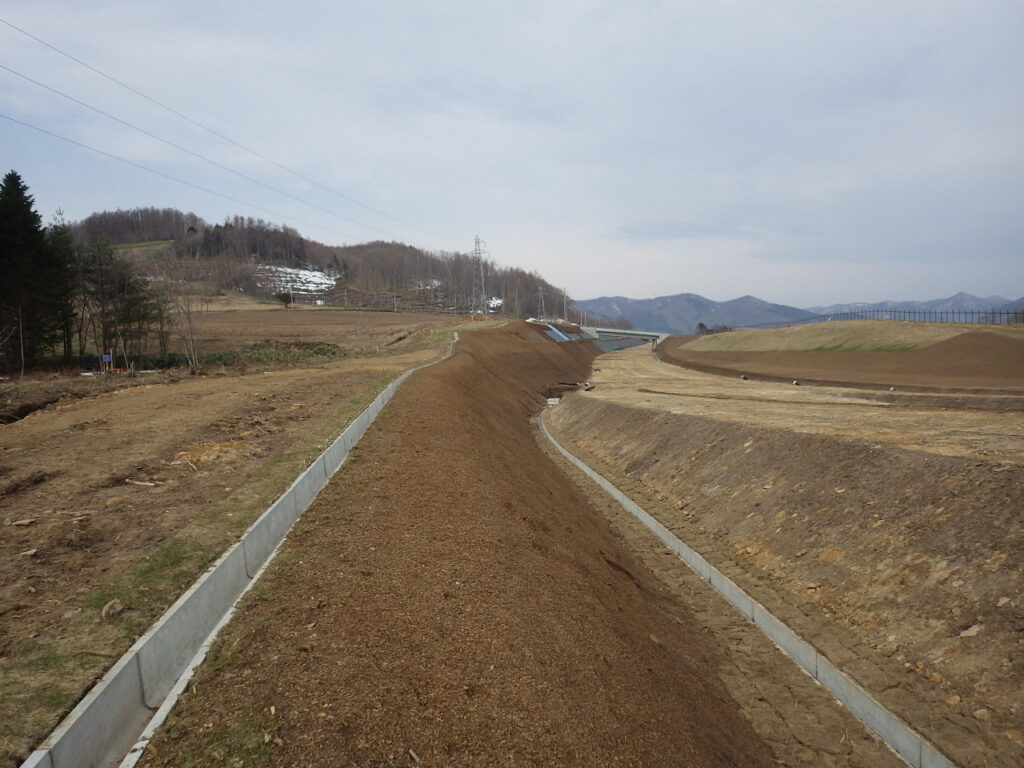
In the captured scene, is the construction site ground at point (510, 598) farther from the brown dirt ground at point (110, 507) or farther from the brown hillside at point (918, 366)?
the brown hillside at point (918, 366)

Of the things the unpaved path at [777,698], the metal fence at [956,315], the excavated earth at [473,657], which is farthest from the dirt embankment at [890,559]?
the metal fence at [956,315]

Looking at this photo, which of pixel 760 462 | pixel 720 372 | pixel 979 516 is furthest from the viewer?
pixel 720 372

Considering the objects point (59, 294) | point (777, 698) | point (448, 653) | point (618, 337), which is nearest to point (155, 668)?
point (448, 653)

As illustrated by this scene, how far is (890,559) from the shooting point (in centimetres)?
1088

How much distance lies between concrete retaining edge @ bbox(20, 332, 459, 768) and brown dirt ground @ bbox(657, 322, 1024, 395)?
37549 mm

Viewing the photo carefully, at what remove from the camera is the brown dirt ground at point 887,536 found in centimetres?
827

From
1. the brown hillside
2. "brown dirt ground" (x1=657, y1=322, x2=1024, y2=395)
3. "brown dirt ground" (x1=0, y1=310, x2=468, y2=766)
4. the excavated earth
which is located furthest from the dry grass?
"brown dirt ground" (x1=0, y1=310, x2=468, y2=766)

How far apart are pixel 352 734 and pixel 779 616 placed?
30.0 feet

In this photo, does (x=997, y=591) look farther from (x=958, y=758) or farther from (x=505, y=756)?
(x=505, y=756)

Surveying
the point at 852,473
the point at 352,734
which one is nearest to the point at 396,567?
the point at 352,734

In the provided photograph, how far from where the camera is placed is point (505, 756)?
5.38 m

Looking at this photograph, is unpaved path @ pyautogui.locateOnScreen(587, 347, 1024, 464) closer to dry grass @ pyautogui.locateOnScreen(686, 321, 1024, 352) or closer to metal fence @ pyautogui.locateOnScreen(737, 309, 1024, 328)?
dry grass @ pyautogui.locateOnScreen(686, 321, 1024, 352)

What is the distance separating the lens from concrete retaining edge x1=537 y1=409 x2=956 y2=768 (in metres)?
7.84

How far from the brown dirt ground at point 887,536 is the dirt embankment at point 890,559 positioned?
3 cm
